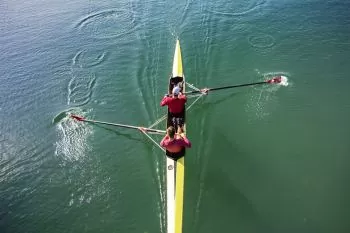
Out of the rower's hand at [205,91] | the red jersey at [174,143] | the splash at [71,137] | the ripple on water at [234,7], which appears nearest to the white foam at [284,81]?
the rower's hand at [205,91]

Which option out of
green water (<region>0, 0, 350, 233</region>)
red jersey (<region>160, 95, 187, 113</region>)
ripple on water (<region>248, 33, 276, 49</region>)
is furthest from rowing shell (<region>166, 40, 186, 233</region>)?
ripple on water (<region>248, 33, 276, 49</region>)

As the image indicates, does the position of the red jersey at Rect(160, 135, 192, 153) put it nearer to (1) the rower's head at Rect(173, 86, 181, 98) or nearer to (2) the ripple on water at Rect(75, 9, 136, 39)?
(1) the rower's head at Rect(173, 86, 181, 98)

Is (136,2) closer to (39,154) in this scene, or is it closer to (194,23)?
(194,23)

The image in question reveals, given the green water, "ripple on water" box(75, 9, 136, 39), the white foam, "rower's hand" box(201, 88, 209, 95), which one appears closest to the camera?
the green water

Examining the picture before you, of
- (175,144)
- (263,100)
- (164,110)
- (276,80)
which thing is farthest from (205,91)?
(175,144)

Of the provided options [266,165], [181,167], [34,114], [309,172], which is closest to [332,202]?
[309,172]

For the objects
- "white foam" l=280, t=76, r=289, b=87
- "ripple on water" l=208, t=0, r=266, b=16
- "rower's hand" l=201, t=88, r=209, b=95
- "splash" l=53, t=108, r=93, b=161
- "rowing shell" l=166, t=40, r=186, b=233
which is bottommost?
"rowing shell" l=166, t=40, r=186, b=233

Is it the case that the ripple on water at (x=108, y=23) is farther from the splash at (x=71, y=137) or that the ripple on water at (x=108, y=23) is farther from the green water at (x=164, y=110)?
the splash at (x=71, y=137)
